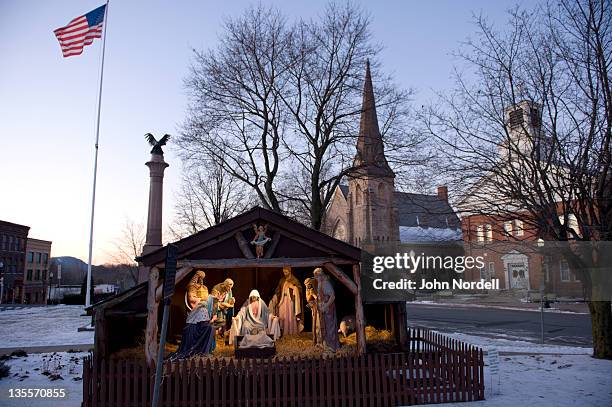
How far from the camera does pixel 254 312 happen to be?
34.1ft

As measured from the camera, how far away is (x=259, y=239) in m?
9.65

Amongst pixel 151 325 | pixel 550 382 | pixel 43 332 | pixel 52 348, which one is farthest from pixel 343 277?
pixel 43 332

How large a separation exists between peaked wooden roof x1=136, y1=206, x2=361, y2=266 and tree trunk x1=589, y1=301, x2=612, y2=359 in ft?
25.6

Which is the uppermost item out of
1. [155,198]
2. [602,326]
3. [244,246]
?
[155,198]

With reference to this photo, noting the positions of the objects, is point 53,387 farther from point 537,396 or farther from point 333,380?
point 537,396

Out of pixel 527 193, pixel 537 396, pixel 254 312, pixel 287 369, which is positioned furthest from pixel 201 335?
pixel 527 193

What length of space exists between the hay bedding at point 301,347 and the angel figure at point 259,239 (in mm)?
2235

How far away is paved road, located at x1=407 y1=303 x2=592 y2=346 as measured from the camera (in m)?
18.9

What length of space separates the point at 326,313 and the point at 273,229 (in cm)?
233

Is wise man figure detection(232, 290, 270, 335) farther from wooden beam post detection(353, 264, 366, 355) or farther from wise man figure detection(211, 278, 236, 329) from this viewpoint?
wooden beam post detection(353, 264, 366, 355)

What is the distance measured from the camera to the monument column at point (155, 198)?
16359 mm

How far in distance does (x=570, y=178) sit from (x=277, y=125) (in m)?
11.9

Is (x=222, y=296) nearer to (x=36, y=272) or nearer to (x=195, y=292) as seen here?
(x=195, y=292)

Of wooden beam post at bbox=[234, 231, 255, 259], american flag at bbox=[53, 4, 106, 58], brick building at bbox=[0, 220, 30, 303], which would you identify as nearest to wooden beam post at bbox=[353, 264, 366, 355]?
wooden beam post at bbox=[234, 231, 255, 259]
